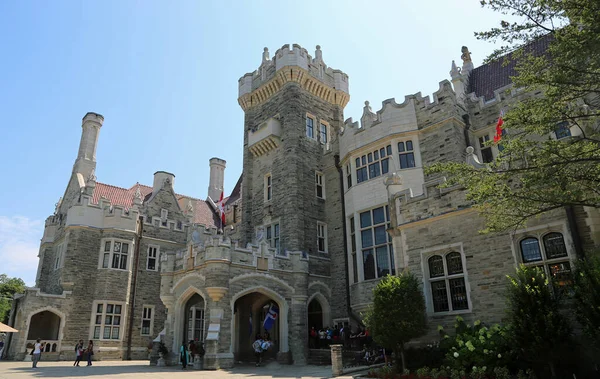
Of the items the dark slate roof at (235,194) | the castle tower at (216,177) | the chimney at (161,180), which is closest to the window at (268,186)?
the chimney at (161,180)

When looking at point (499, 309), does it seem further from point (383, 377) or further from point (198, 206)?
point (198, 206)

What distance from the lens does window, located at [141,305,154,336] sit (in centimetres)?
2617

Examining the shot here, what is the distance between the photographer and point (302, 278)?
65.9ft

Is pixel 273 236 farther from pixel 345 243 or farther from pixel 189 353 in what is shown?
pixel 189 353

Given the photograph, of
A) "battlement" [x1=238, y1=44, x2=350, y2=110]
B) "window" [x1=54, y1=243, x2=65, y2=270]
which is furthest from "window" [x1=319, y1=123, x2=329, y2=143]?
"window" [x1=54, y1=243, x2=65, y2=270]

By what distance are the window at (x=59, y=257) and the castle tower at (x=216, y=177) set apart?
15.5m

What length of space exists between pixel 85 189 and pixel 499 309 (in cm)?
2392

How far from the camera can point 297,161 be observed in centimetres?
2323

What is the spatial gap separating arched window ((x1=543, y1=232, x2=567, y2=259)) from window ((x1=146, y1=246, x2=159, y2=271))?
22.8 metres

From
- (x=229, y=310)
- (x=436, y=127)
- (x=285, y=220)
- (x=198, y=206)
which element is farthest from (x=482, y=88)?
(x=198, y=206)

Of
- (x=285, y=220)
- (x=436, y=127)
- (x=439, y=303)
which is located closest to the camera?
(x=439, y=303)

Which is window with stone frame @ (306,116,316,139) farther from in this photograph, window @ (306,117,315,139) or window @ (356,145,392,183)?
window @ (356,145,392,183)

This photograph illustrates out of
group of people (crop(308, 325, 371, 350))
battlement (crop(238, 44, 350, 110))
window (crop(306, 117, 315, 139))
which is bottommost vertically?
group of people (crop(308, 325, 371, 350))

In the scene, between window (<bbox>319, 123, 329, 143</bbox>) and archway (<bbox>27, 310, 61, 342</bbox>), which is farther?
window (<bbox>319, 123, 329, 143</bbox>)
